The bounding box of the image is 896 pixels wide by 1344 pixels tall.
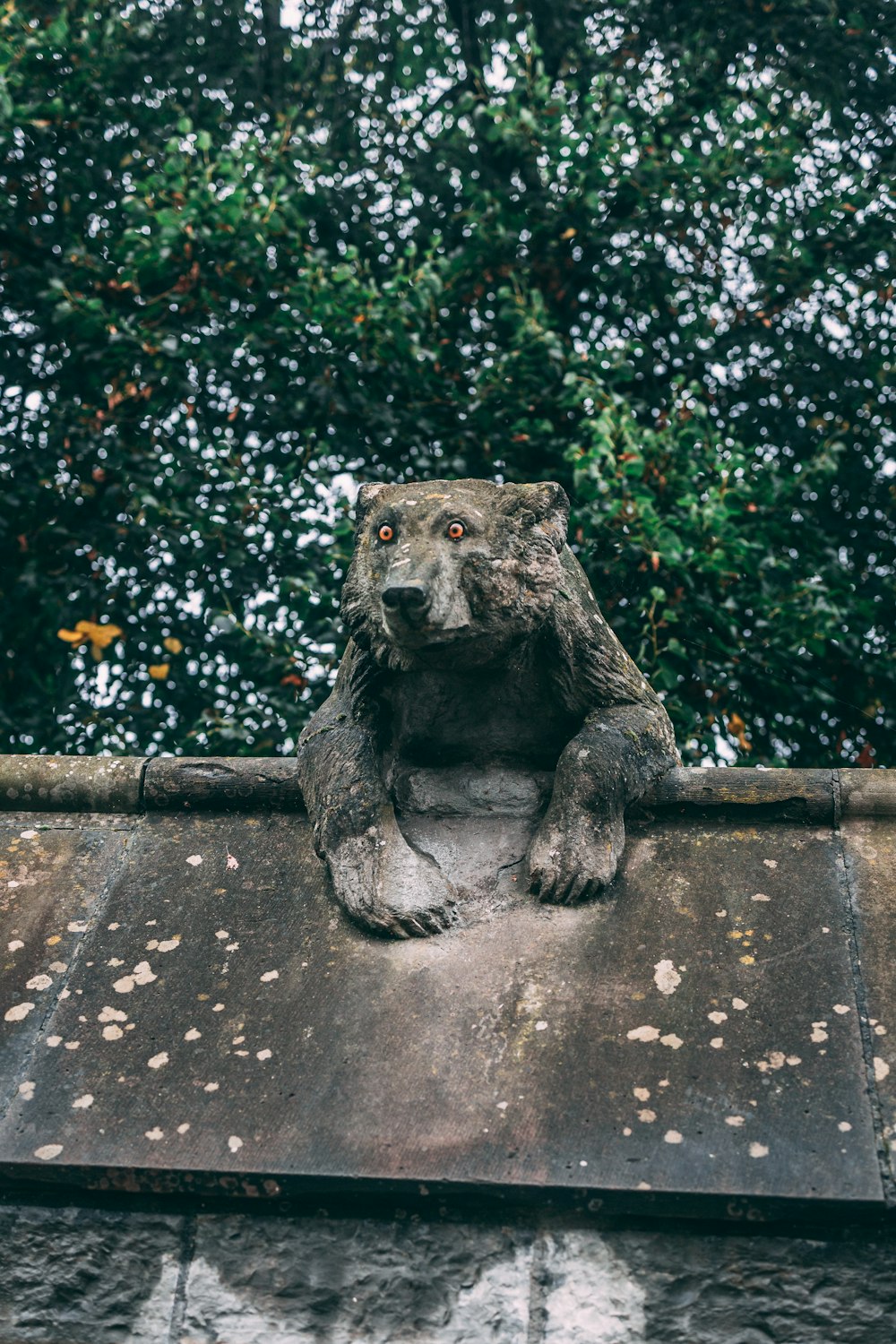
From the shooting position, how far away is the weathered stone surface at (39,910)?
343 cm

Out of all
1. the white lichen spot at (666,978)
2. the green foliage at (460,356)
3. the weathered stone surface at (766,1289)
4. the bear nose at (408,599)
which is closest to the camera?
the weathered stone surface at (766,1289)

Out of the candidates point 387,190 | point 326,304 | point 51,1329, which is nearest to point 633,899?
point 51,1329

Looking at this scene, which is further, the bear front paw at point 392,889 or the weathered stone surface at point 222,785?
the weathered stone surface at point 222,785

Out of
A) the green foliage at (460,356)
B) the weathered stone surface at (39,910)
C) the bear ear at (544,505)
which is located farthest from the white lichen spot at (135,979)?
the green foliage at (460,356)

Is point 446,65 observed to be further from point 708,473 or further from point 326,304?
point 708,473

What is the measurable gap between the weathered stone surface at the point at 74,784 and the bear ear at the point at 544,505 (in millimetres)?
1265

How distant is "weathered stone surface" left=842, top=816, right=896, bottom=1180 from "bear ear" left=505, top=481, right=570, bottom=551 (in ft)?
3.36

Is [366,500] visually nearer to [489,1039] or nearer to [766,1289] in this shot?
[489,1039]

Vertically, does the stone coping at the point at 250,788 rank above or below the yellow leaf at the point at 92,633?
below

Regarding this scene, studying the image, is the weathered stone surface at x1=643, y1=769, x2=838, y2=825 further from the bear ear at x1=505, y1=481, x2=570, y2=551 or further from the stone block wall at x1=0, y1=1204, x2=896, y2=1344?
the stone block wall at x1=0, y1=1204, x2=896, y2=1344

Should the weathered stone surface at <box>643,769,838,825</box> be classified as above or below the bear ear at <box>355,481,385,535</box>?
below

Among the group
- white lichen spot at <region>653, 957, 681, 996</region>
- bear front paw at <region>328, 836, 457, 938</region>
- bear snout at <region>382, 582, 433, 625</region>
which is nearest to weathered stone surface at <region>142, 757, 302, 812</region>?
bear front paw at <region>328, 836, 457, 938</region>

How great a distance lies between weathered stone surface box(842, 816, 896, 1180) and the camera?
303 cm

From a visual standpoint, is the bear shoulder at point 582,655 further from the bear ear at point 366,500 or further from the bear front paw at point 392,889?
the bear front paw at point 392,889
